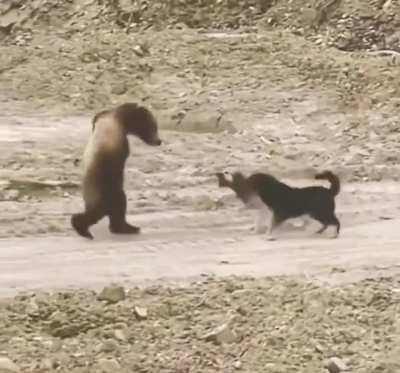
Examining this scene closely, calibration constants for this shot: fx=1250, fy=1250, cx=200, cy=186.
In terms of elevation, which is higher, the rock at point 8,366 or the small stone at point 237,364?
the rock at point 8,366

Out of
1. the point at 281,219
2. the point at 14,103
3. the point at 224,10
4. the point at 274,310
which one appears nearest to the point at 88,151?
the point at 281,219

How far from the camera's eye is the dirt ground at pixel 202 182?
5.89 meters

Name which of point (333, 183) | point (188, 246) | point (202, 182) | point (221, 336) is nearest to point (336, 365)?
point (221, 336)

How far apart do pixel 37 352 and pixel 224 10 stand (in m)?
7.28

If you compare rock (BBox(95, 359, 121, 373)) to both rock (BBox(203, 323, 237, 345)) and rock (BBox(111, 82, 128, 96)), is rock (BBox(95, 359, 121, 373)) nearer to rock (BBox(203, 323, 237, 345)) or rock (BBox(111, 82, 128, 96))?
rock (BBox(203, 323, 237, 345))

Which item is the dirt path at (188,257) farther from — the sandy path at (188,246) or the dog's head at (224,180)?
the dog's head at (224,180)

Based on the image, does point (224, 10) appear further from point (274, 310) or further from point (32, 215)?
point (274, 310)

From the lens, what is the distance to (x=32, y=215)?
790 cm

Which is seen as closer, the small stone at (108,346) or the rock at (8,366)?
the rock at (8,366)

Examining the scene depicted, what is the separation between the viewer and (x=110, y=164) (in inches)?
288

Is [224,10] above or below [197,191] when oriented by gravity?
above

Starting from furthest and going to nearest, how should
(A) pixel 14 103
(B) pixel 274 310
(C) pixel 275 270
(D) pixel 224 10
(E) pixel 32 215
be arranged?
(D) pixel 224 10 < (A) pixel 14 103 < (E) pixel 32 215 < (C) pixel 275 270 < (B) pixel 274 310

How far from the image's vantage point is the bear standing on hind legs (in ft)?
24.0

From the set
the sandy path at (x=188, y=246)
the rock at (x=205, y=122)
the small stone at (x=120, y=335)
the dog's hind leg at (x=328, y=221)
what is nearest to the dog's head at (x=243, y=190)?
the sandy path at (x=188, y=246)
